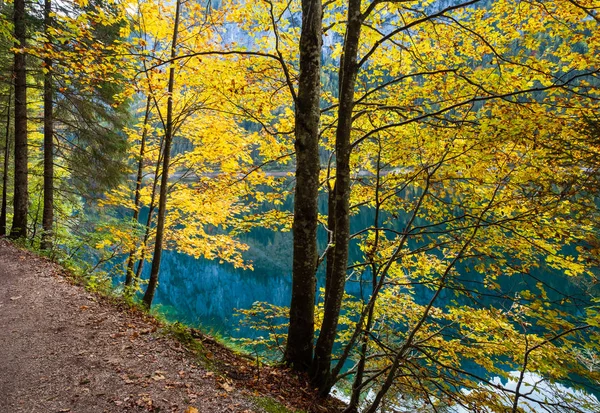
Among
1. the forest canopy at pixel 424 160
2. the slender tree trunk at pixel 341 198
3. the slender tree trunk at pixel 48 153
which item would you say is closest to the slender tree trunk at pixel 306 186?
the forest canopy at pixel 424 160

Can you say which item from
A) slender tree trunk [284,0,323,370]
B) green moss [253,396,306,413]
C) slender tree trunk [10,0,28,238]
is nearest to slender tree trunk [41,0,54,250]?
slender tree trunk [10,0,28,238]

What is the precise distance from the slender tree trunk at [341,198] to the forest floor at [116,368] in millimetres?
350

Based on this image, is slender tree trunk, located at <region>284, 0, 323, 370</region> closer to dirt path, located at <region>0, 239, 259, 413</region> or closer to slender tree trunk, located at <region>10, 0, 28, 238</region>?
dirt path, located at <region>0, 239, 259, 413</region>

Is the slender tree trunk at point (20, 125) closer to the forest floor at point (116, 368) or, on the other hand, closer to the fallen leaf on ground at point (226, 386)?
the forest floor at point (116, 368)

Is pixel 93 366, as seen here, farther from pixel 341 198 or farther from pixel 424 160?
pixel 424 160

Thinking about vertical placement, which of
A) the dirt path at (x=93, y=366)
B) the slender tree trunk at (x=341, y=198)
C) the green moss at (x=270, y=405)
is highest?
the slender tree trunk at (x=341, y=198)

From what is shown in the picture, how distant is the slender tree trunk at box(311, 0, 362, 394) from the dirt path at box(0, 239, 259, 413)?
3.91 feet

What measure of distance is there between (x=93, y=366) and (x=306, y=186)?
2852 mm

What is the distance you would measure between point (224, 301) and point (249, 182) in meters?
28.3

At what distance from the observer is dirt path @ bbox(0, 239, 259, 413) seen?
2.84m

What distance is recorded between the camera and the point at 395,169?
536 centimetres

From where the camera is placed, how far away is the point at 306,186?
12.8 feet

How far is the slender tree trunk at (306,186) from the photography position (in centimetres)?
371

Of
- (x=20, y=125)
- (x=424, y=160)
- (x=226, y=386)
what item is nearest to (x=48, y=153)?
(x=20, y=125)
